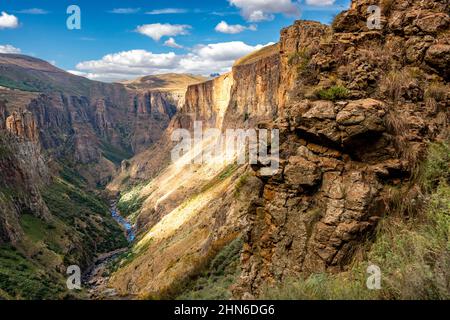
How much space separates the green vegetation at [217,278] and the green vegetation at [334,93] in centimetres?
737

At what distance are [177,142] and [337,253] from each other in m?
168

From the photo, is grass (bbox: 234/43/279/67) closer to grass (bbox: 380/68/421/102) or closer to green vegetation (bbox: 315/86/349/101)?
grass (bbox: 380/68/421/102)

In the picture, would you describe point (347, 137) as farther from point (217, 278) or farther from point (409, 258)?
point (217, 278)

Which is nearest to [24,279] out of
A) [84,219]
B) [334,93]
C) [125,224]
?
[334,93]

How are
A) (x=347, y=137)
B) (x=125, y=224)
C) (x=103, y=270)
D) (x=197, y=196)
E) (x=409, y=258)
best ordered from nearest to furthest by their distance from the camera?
(x=409, y=258) → (x=347, y=137) → (x=197, y=196) → (x=103, y=270) → (x=125, y=224)

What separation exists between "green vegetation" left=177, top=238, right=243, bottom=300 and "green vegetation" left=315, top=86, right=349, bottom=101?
7371mm

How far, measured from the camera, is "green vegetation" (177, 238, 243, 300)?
1504cm

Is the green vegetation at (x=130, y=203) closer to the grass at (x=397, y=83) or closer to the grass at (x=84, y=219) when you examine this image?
the grass at (x=84, y=219)

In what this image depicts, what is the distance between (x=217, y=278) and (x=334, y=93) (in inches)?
384

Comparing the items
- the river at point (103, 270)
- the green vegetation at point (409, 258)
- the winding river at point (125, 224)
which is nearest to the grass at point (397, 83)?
the green vegetation at point (409, 258)

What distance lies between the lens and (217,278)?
18.1 meters

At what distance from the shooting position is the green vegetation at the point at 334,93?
42.1ft
